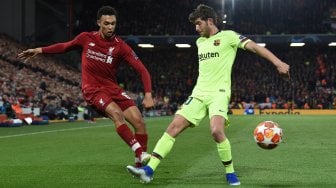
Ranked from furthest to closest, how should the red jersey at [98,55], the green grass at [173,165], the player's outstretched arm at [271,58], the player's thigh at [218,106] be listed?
1. the red jersey at [98,55]
2. the green grass at [173,165]
3. the player's thigh at [218,106]
4. the player's outstretched arm at [271,58]

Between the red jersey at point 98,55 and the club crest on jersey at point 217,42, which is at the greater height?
the club crest on jersey at point 217,42

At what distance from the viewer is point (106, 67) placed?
8.18m

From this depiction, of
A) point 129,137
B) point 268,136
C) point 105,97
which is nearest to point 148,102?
point 129,137

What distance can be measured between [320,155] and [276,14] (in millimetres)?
40899

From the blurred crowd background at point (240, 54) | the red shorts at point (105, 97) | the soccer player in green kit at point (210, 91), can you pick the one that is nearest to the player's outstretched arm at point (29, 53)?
A: the red shorts at point (105, 97)

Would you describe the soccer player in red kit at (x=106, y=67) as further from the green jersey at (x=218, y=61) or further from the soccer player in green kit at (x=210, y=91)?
the green jersey at (x=218, y=61)

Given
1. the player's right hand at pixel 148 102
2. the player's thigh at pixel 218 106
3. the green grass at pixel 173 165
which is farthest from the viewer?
the player's right hand at pixel 148 102

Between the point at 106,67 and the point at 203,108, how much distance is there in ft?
6.10

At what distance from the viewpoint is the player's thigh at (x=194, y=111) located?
693 cm

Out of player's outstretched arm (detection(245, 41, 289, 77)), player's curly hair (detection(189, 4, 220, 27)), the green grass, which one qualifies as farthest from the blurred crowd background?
player's outstretched arm (detection(245, 41, 289, 77))

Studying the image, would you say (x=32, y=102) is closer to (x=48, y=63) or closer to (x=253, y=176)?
(x=48, y=63)

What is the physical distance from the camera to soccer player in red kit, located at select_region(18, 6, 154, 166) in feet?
26.2

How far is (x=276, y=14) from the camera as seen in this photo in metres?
50.3

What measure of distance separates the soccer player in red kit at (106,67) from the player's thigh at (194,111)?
1.20m
